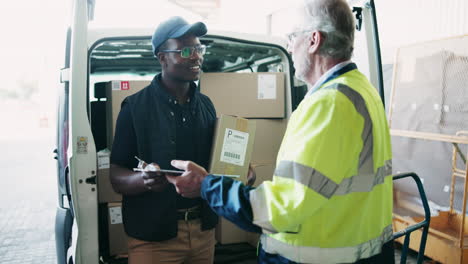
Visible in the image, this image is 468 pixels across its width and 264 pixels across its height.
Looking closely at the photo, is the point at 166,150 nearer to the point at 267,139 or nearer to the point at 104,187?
the point at 104,187

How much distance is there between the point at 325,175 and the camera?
1.08m

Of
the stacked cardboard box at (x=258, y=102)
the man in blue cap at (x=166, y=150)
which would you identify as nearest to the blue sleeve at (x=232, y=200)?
the man in blue cap at (x=166, y=150)

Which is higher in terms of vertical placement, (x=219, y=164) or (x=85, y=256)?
(x=219, y=164)

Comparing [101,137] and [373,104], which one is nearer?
[373,104]

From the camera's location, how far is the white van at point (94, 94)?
5.95 ft

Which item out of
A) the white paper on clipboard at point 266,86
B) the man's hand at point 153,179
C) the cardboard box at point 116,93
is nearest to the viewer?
the man's hand at point 153,179

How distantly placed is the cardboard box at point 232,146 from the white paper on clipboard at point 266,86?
1.40 meters

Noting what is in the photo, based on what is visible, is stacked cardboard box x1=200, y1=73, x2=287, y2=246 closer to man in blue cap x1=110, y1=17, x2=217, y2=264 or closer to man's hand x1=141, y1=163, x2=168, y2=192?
man in blue cap x1=110, y1=17, x2=217, y2=264

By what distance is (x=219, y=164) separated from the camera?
190 centimetres

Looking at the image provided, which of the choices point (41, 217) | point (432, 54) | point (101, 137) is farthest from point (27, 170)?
point (432, 54)

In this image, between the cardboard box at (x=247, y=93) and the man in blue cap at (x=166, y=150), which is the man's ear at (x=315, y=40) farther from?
the cardboard box at (x=247, y=93)

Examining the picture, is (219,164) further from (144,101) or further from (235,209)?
(235,209)

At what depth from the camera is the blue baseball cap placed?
193 cm

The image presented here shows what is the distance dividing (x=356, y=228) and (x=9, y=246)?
4753 mm
